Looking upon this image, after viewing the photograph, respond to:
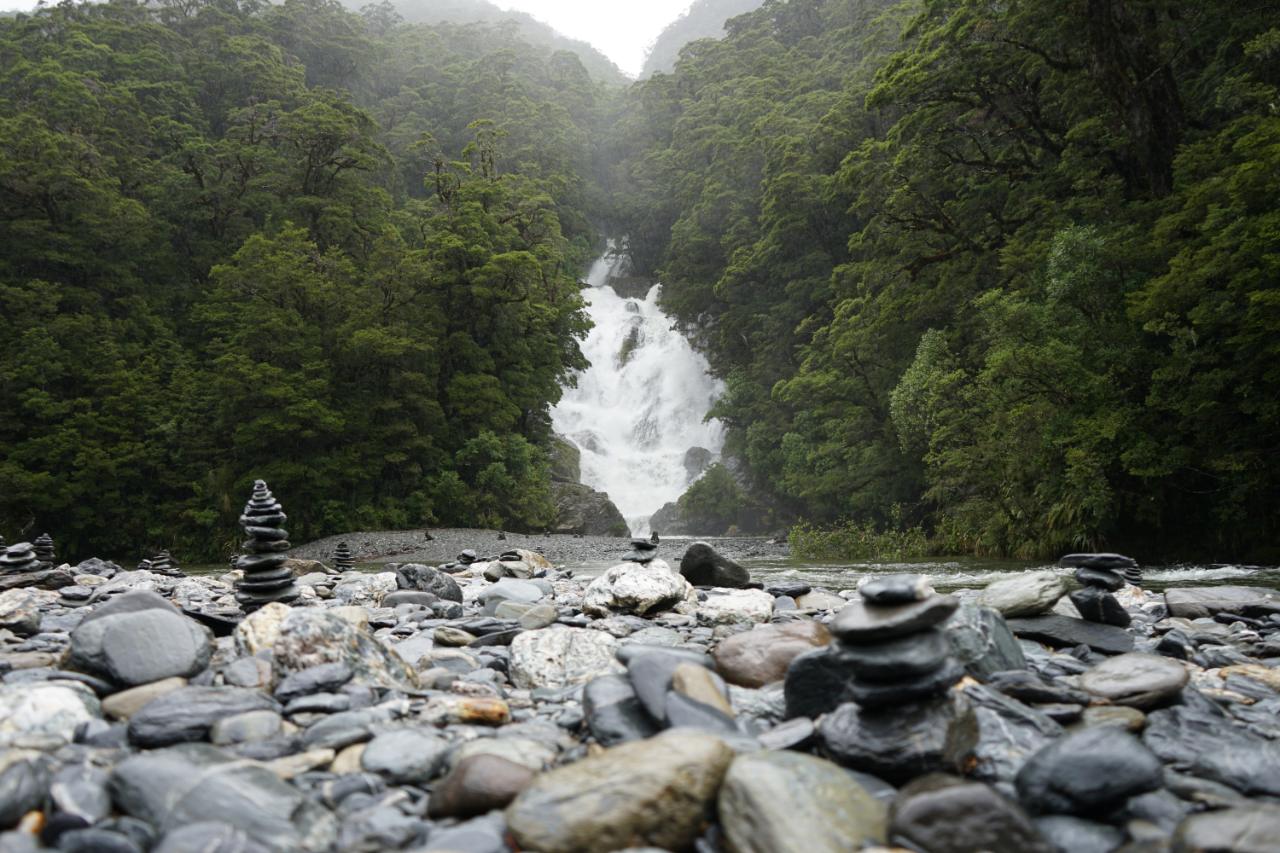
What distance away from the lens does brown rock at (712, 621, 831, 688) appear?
11.4 ft

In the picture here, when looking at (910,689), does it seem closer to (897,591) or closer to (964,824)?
Result: (897,591)

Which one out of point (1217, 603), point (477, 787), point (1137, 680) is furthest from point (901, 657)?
point (1217, 603)

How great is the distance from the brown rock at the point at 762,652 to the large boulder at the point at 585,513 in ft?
71.2

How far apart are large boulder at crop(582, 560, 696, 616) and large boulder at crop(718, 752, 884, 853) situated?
304 centimetres

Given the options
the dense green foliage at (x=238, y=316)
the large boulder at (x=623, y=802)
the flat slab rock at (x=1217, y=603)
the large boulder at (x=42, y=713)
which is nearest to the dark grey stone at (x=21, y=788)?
the large boulder at (x=42, y=713)

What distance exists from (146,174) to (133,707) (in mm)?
31007

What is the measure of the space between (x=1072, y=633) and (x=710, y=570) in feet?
11.0

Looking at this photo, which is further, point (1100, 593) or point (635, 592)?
point (635, 592)

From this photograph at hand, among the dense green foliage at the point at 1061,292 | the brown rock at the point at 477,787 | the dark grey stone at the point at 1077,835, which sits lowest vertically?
the dark grey stone at the point at 1077,835

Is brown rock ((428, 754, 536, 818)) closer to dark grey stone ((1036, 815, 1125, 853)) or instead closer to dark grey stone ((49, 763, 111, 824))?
dark grey stone ((49, 763, 111, 824))

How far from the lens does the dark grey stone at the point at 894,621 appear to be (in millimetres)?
2535

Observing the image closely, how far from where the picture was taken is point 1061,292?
11289 mm

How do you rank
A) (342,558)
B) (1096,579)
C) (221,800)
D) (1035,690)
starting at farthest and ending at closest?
(342,558) < (1096,579) < (1035,690) < (221,800)

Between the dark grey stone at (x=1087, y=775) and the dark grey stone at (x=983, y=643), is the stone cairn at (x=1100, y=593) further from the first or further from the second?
the dark grey stone at (x=1087, y=775)
